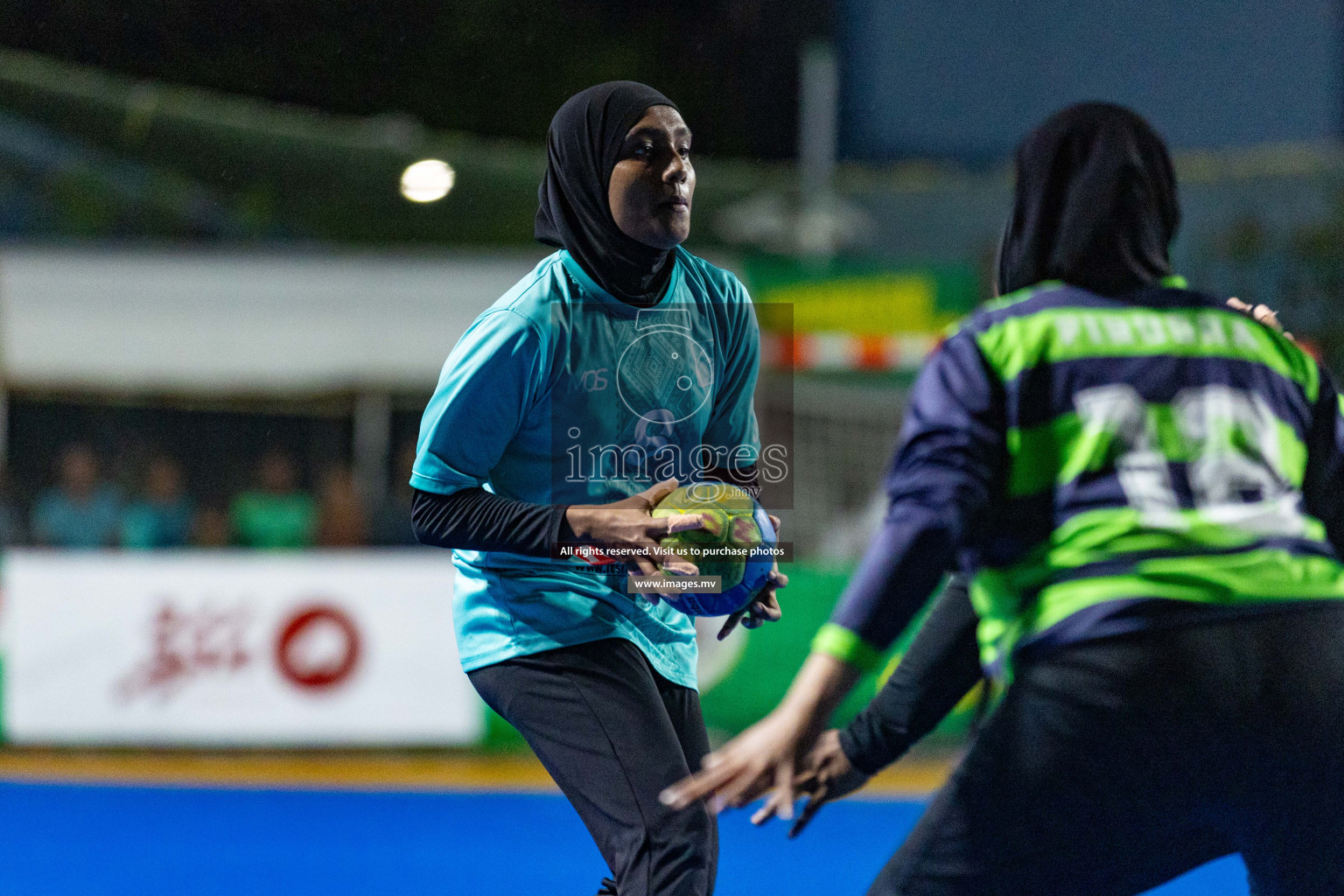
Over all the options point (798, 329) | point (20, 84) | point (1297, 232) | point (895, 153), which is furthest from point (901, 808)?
point (895, 153)

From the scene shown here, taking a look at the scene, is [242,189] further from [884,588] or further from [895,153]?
[884,588]

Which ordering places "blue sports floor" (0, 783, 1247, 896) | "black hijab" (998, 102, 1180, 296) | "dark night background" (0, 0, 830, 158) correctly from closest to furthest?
1. "black hijab" (998, 102, 1180, 296)
2. "blue sports floor" (0, 783, 1247, 896)
3. "dark night background" (0, 0, 830, 158)

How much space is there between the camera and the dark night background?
514 inches

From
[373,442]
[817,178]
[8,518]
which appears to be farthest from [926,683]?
[817,178]

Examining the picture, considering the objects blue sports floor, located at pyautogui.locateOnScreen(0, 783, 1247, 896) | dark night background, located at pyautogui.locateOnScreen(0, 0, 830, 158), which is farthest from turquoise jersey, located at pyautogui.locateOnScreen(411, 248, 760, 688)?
dark night background, located at pyautogui.locateOnScreen(0, 0, 830, 158)

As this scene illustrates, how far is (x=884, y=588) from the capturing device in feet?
5.40

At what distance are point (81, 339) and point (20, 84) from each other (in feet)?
6.61

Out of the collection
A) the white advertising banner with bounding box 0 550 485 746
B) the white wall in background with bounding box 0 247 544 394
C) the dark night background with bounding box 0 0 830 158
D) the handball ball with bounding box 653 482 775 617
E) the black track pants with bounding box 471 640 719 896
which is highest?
the dark night background with bounding box 0 0 830 158

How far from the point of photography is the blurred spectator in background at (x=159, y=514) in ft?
24.5

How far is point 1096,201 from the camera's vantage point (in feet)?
5.78

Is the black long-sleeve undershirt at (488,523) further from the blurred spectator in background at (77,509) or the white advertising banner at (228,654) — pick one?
the blurred spectator in background at (77,509)

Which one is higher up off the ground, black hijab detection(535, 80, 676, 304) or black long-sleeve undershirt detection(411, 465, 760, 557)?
black hijab detection(535, 80, 676, 304)

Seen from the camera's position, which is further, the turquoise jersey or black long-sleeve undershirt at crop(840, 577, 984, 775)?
the turquoise jersey

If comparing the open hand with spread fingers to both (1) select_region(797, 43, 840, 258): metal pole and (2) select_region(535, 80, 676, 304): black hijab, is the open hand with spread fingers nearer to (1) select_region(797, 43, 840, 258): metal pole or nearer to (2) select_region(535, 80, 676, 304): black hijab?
(2) select_region(535, 80, 676, 304): black hijab
